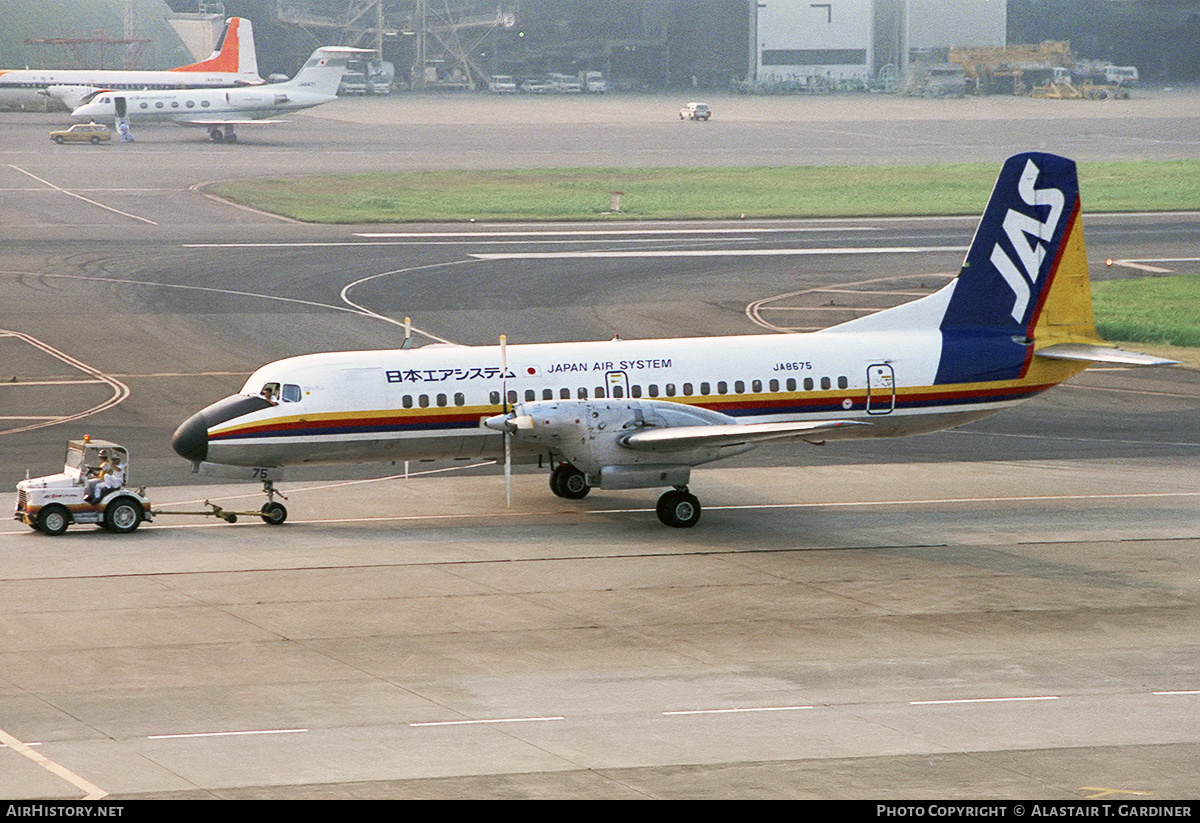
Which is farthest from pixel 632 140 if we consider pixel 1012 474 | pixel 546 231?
pixel 1012 474

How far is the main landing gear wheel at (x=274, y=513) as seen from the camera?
31891mm

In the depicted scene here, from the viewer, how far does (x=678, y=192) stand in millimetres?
91188

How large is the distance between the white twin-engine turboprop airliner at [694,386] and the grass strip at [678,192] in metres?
48.3

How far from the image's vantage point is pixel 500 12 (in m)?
172

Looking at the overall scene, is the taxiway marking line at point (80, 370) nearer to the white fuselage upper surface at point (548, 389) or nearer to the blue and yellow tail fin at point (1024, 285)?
the white fuselage upper surface at point (548, 389)

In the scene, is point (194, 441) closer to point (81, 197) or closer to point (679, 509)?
point (679, 509)

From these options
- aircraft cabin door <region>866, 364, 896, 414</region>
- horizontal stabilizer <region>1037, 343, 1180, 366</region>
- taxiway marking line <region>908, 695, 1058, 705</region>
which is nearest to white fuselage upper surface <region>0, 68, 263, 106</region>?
aircraft cabin door <region>866, 364, 896, 414</region>

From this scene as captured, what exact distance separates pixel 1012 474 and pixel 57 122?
4344 inches

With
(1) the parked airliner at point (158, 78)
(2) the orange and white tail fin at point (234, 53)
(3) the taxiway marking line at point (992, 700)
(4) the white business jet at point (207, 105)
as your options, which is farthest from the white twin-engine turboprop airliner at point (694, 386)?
(2) the orange and white tail fin at point (234, 53)

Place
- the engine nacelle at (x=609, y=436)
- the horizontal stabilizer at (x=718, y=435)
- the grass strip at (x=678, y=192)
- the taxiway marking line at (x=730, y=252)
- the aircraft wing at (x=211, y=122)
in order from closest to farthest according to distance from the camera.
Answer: the horizontal stabilizer at (x=718, y=435), the engine nacelle at (x=609, y=436), the taxiway marking line at (x=730, y=252), the grass strip at (x=678, y=192), the aircraft wing at (x=211, y=122)

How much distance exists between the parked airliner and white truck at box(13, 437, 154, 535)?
3906 inches

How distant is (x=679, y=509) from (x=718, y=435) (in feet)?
7.08

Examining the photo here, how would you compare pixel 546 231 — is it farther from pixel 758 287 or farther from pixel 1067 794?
pixel 1067 794

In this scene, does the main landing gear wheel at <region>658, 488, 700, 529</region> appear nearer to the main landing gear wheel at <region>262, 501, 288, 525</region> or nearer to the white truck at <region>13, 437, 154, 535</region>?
the main landing gear wheel at <region>262, 501, 288, 525</region>
